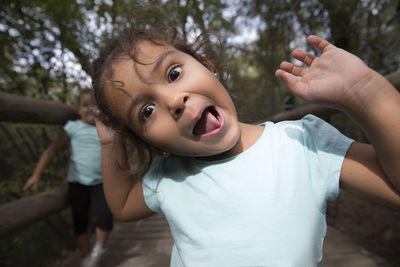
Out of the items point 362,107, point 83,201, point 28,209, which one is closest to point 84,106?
point 83,201

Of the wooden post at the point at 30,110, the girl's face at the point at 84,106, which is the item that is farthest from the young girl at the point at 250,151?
the girl's face at the point at 84,106

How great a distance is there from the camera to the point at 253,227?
82 cm

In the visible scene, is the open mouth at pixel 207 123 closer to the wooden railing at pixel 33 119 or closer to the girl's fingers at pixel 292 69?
the girl's fingers at pixel 292 69

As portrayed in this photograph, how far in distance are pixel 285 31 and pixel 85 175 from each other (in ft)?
12.8

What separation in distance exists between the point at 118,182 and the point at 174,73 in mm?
608

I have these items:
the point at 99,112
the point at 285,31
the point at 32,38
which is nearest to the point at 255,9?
the point at 285,31

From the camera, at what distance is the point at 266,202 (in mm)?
828

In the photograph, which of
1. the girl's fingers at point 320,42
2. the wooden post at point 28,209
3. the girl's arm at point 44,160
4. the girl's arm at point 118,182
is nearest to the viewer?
the girl's fingers at point 320,42

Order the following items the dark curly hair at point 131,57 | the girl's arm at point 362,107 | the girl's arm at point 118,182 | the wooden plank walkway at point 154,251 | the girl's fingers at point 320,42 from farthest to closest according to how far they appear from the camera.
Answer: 1. the wooden plank walkway at point 154,251
2. the girl's arm at point 118,182
3. the dark curly hair at point 131,57
4. the girl's fingers at point 320,42
5. the girl's arm at point 362,107

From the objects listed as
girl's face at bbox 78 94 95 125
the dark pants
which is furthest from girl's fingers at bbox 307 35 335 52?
girl's face at bbox 78 94 95 125

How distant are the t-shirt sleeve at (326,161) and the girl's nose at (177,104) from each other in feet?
1.44

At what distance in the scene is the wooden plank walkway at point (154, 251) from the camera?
6.63 ft

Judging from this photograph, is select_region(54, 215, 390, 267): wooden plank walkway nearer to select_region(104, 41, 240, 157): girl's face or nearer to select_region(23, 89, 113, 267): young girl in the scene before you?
select_region(23, 89, 113, 267): young girl

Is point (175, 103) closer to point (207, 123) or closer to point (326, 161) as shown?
point (207, 123)
